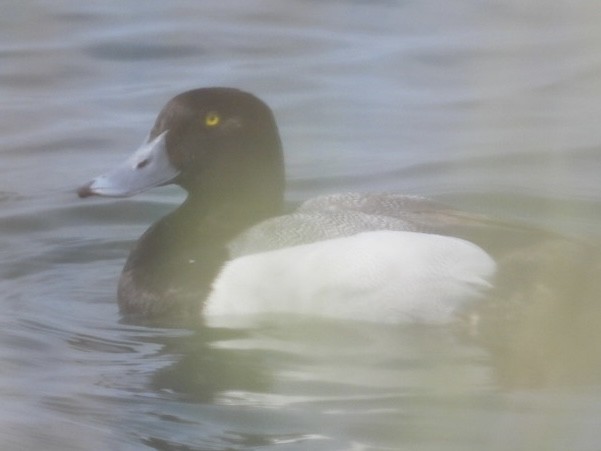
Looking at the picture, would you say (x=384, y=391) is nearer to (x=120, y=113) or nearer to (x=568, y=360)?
(x=568, y=360)

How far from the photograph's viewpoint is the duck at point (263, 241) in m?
5.31

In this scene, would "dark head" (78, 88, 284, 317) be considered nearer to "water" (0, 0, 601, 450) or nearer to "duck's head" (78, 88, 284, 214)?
"duck's head" (78, 88, 284, 214)

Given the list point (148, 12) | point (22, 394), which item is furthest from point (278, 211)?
point (148, 12)

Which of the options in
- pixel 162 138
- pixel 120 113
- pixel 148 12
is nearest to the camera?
pixel 162 138

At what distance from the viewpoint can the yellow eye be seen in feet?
19.0

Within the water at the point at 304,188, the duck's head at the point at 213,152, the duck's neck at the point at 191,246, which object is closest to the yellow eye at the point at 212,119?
the duck's head at the point at 213,152

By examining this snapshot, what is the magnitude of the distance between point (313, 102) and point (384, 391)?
3.97 meters

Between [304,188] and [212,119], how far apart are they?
1.64 meters

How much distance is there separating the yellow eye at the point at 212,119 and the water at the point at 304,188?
0.56m

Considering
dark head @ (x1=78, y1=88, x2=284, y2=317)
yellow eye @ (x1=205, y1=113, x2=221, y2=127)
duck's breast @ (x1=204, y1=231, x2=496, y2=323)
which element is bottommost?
duck's breast @ (x1=204, y1=231, x2=496, y2=323)

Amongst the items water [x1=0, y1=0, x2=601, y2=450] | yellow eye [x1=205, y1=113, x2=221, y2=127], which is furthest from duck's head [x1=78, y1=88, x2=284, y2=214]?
water [x1=0, y1=0, x2=601, y2=450]

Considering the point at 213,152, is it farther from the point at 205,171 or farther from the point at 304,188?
the point at 304,188

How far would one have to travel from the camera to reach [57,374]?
5.11m

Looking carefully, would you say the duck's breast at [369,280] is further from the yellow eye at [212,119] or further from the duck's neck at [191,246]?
the yellow eye at [212,119]
